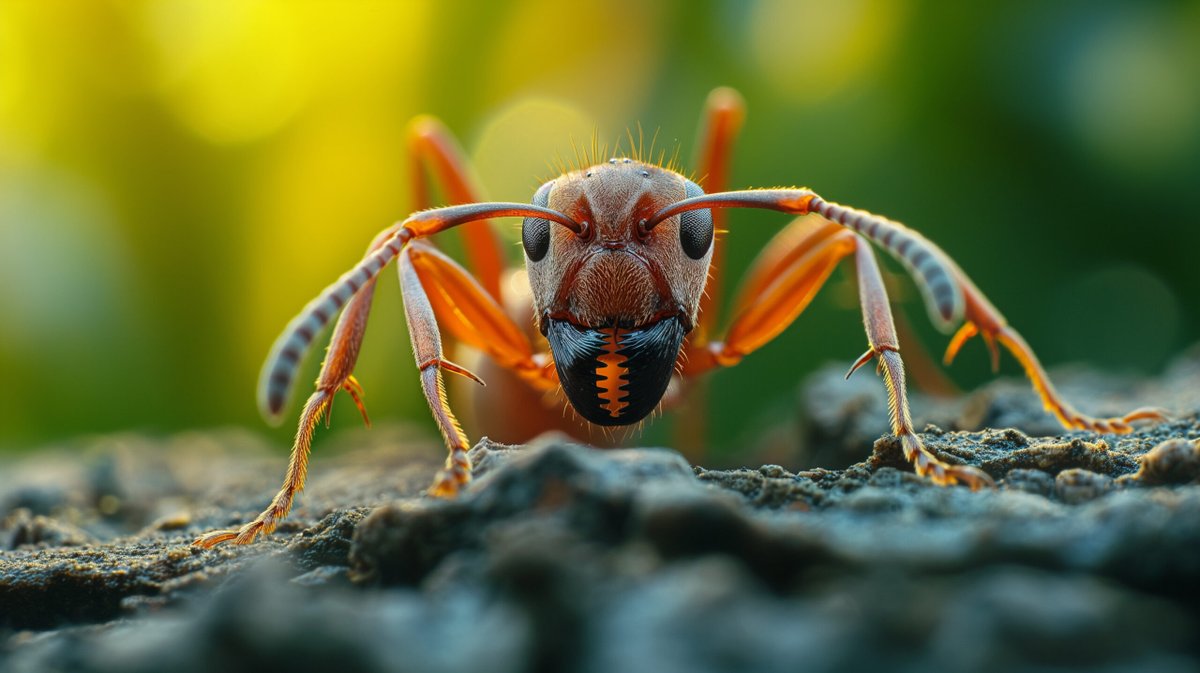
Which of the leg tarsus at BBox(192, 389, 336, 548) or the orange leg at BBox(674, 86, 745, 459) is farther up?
the orange leg at BBox(674, 86, 745, 459)

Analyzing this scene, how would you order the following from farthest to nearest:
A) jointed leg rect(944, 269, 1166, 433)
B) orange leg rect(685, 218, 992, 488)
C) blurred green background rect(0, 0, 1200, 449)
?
blurred green background rect(0, 0, 1200, 449) → jointed leg rect(944, 269, 1166, 433) → orange leg rect(685, 218, 992, 488)

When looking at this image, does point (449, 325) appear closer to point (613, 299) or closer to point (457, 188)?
point (613, 299)

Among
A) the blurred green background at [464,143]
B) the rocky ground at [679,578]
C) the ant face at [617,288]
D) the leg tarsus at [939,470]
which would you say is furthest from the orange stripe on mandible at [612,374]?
the blurred green background at [464,143]

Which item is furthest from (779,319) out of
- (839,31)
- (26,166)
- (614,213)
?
(26,166)

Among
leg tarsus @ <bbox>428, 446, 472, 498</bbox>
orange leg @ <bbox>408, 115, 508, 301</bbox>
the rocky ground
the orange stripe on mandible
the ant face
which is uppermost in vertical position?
orange leg @ <bbox>408, 115, 508, 301</bbox>

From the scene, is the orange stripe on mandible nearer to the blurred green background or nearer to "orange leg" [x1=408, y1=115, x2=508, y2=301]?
"orange leg" [x1=408, y1=115, x2=508, y2=301]

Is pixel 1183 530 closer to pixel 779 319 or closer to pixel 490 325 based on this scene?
pixel 779 319

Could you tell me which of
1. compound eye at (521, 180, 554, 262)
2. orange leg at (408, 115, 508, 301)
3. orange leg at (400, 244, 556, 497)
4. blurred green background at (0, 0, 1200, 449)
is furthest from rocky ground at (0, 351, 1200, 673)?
blurred green background at (0, 0, 1200, 449)
